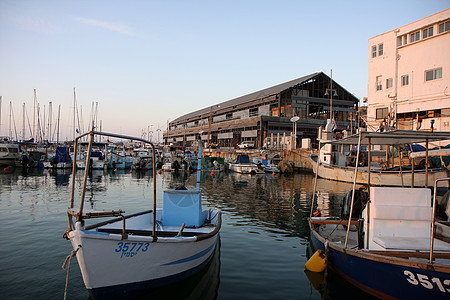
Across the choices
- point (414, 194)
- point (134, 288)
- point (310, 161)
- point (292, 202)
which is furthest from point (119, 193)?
point (310, 161)

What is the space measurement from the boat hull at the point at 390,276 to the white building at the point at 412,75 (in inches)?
993

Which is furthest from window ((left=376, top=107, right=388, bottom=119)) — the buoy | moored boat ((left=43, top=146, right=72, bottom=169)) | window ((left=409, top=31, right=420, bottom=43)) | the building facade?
moored boat ((left=43, top=146, right=72, bottom=169))

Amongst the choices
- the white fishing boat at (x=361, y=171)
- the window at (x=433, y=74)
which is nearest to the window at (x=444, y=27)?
the window at (x=433, y=74)

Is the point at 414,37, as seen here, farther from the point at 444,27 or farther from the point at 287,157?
the point at 287,157

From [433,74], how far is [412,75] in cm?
219

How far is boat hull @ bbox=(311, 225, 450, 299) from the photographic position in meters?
5.55

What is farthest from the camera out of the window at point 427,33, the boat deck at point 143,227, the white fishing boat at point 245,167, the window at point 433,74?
the white fishing boat at point 245,167

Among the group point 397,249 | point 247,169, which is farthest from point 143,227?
point 247,169

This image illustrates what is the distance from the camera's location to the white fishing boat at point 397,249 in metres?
5.74

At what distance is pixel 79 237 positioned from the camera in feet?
18.4

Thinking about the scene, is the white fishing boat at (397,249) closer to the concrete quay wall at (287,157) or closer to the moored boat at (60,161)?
the concrete quay wall at (287,157)

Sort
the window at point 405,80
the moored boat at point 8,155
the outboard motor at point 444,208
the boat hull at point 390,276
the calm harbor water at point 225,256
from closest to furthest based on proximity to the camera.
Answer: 1. the boat hull at point 390,276
2. the calm harbor water at point 225,256
3. the outboard motor at point 444,208
4. the window at point 405,80
5. the moored boat at point 8,155

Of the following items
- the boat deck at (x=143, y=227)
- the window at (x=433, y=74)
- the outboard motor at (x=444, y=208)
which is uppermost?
the window at (x=433, y=74)

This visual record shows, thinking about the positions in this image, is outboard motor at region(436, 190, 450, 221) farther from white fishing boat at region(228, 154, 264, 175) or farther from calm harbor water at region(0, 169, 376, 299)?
white fishing boat at region(228, 154, 264, 175)
